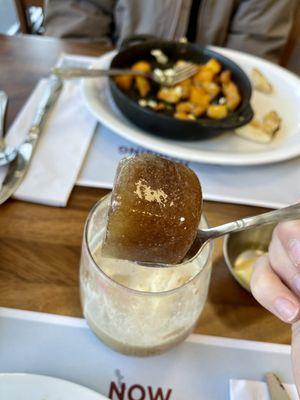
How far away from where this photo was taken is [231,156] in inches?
29.5

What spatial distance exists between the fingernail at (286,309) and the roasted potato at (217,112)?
47cm

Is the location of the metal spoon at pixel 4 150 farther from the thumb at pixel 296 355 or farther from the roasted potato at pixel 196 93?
the thumb at pixel 296 355

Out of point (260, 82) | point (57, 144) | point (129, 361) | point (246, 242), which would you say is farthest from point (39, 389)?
point (260, 82)

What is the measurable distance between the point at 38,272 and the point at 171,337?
0.21 meters

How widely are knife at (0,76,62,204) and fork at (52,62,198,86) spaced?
4cm

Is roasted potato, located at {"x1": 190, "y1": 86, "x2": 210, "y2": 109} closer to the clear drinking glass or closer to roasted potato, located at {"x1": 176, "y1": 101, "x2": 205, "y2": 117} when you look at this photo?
roasted potato, located at {"x1": 176, "y1": 101, "x2": 205, "y2": 117}

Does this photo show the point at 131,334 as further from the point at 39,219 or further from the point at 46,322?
the point at 39,219

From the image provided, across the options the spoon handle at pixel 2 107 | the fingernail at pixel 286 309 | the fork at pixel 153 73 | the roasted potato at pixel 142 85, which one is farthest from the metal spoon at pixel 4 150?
the fingernail at pixel 286 309

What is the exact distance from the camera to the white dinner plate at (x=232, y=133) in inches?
29.6

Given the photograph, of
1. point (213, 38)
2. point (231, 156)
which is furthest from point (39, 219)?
point (213, 38)

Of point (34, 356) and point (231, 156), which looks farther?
point (231, 156)

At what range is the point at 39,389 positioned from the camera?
411 mm

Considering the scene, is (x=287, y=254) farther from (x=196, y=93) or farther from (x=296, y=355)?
(x=196, y=93)

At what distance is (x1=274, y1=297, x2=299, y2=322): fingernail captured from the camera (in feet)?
1.45
